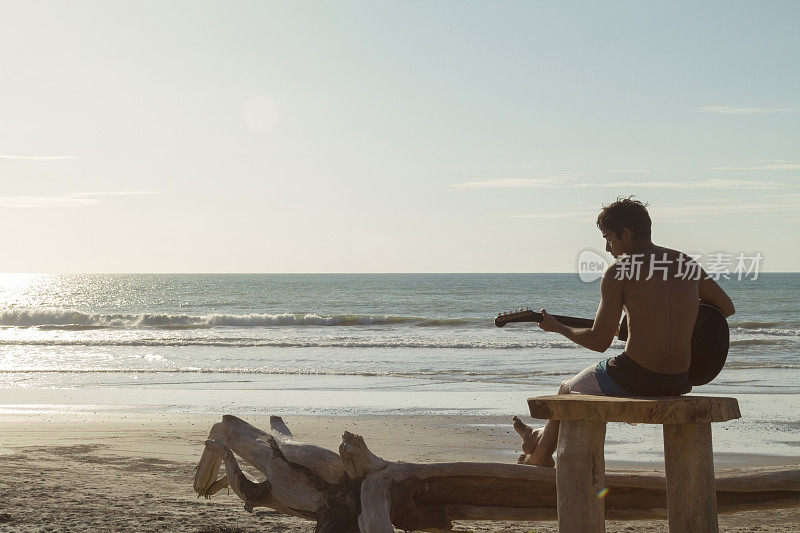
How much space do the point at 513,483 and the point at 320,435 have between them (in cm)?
499

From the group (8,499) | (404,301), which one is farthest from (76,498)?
(404,301)

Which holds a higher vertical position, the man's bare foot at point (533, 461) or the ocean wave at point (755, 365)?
the man's bare foot at point (533, 461)

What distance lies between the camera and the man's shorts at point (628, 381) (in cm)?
374

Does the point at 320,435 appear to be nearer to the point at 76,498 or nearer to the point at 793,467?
the point at 76,498

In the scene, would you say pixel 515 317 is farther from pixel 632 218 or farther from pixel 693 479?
pixel 693 479

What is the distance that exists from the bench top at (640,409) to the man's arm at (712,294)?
23.5 inches

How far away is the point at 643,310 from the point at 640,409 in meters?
0.49

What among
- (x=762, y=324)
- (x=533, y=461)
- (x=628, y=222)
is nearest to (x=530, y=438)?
(x=533, y=461)

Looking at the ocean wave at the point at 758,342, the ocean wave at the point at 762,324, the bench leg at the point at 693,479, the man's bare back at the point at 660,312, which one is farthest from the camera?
the ocean wave at the point at 762,324

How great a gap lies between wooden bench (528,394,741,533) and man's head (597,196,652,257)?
0.77 m

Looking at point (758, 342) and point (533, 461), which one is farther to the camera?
point (758, 342)

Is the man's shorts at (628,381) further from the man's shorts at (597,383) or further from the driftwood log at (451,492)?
the driftwood log at (451,492)

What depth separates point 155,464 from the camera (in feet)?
24.2

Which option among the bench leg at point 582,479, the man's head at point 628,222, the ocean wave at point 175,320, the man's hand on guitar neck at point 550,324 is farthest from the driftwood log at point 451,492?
the ocean wave at point 175,320
